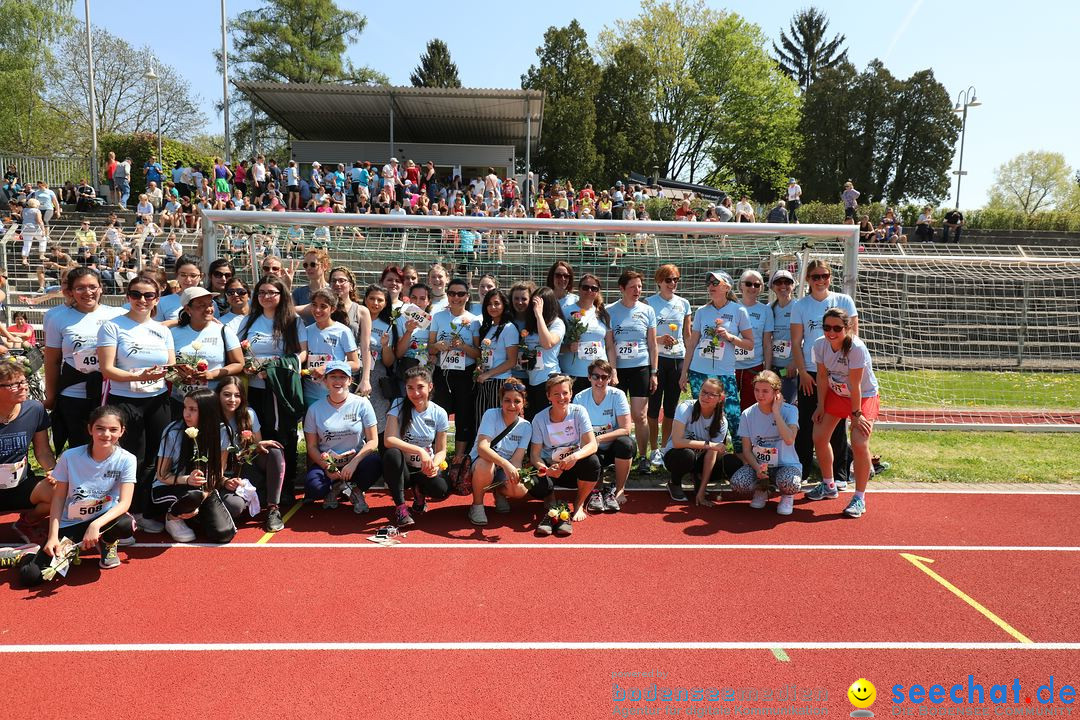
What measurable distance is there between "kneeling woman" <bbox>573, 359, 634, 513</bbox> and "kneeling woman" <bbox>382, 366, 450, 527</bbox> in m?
1.21

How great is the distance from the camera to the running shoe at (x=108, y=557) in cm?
471

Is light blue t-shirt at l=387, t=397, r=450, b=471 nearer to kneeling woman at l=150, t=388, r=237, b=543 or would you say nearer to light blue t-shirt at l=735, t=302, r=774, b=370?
kneeling woman at l=150, t=388, r=237, b=543

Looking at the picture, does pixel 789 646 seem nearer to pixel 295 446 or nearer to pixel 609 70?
pixel 295 446

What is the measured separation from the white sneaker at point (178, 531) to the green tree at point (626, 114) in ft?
131

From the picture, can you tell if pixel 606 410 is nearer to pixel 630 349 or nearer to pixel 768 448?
pixel 630 349

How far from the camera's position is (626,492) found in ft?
21.7

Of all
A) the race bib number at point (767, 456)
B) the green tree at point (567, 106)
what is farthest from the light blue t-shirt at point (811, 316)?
the green tree at point (567, 106)

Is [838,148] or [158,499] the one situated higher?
[838,148]

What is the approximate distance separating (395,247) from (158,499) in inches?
204

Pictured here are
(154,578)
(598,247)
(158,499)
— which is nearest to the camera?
(154,578)

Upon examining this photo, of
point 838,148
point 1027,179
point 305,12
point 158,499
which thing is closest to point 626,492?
point 158,499

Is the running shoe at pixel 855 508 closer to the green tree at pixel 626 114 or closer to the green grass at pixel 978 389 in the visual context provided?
the green grass at pixel 978 389

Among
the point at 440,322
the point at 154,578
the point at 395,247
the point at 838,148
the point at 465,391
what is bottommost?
the point at 154,578

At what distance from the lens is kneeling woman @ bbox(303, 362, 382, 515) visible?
584 centimetres
